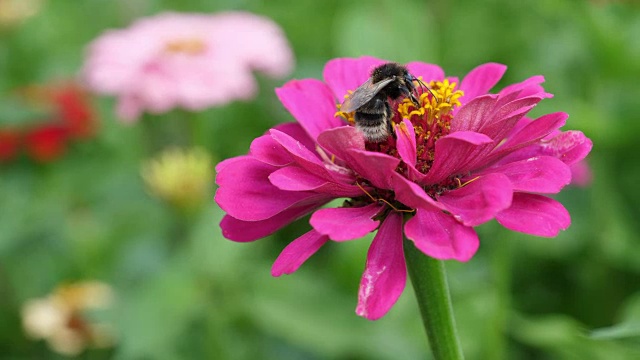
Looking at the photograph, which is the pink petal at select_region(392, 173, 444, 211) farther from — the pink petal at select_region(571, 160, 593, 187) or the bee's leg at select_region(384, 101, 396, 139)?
the pink petal at select_region(571, 160, 593, 187)

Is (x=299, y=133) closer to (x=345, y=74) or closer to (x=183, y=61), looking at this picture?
(x=345, y=74)

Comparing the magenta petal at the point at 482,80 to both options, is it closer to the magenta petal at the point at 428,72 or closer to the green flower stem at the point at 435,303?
the magenta petal at the point at 428,72

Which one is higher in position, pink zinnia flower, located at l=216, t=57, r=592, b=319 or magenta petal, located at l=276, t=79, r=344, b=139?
magenta petal, located at l=276, t=79, r=344, b=139

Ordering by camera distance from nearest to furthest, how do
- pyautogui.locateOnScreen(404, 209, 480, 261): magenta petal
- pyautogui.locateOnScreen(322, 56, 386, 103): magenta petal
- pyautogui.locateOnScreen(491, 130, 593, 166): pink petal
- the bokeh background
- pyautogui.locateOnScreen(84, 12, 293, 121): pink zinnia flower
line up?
pyautogui.locateOnScreen(404, 209, 480, 261): magenta petal → pyautogui.locateOnScreen(491, 130, 593, 166): pink petal → pyautogui.locateOnScreen(322, 56, 386, 103): magenta petal → the bokeh background → pyautogui.locateOnScreen(84, 12, 293, 121): pink zinnia flower

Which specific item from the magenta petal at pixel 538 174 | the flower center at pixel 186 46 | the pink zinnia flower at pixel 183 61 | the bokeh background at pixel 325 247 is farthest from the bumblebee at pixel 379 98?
the flower center at pixel 186 46

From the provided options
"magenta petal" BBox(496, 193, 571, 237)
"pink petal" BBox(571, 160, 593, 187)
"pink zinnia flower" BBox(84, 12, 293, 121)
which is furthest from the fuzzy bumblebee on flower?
"pink zinnia flower" BBox(84, 12, 293, 121)

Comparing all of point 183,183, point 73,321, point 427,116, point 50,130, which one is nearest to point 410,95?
point 427,116
